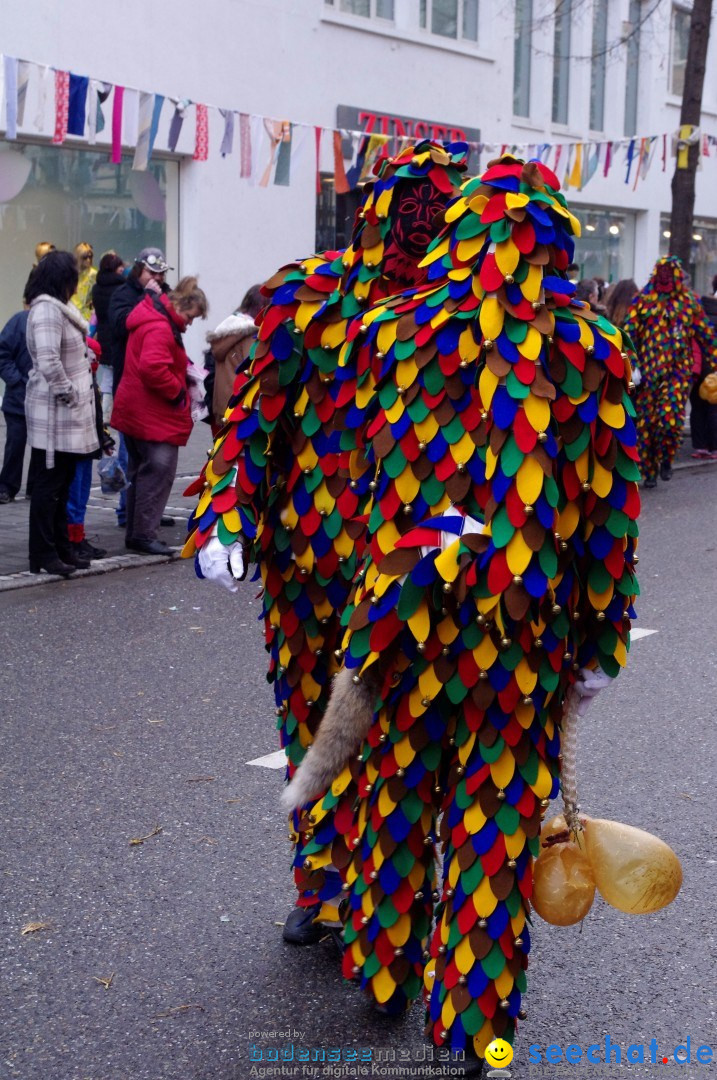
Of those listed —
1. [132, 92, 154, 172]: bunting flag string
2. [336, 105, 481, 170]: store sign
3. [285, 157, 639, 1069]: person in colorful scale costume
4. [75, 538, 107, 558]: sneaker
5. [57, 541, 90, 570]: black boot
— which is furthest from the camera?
[336, 105, 481, 170]: store sign

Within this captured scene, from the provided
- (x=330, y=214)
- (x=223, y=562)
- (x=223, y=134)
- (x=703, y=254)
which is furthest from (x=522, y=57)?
(x=223, y=562)

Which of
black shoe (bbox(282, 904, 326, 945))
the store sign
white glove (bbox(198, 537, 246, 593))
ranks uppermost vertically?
the store sign

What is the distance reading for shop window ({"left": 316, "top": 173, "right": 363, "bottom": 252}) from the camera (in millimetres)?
17984

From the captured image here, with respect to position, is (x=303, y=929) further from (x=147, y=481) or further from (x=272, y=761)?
(x=147, y=481)

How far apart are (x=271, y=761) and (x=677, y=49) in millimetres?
24033

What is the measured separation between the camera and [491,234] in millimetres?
2590

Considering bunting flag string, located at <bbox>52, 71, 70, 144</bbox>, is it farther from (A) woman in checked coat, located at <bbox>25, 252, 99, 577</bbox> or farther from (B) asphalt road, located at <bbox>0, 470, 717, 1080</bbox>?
(B) asphalt road, located at <bbox>0, 470, 717, 1080</bbox>

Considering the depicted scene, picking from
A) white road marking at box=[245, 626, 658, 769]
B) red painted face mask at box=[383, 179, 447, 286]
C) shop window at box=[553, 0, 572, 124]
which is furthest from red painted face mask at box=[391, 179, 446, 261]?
shop window at box=[553, 0, 572, 124]

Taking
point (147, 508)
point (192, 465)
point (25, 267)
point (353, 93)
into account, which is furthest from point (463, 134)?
point (147, 508)

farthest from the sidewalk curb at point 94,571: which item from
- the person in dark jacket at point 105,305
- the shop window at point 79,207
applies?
the shop window at point 79,207

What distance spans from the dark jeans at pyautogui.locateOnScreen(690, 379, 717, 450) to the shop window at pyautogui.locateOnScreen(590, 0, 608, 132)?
11.1 meters

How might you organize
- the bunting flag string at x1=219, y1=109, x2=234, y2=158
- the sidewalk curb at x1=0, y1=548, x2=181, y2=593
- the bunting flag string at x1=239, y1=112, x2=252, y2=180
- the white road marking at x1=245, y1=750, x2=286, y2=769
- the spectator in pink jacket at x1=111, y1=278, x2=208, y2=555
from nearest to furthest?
1. the white road marking at x1=245, y1=750, x2=286, y2=769
2. the sidewalk curb at x1=0, y1=548, x2=181, y2=593
3. the spectator in pink jacket at x1=111, y1=278, x2=208, y2=555
4. the bunting flag string at x1=219, y1=109, x2=234, y2=158
5. the bunting flag string at x1=239, y1=112, x2=252, y2=180

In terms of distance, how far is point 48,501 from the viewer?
7.72m

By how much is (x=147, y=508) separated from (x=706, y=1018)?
19.4 feet
